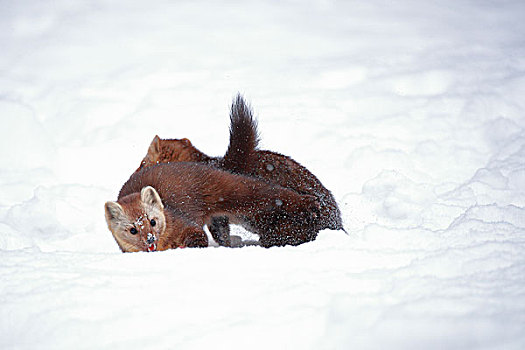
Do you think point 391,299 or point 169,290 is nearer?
point 391,299

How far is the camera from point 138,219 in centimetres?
282

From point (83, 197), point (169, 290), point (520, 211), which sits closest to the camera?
point (169, 290)

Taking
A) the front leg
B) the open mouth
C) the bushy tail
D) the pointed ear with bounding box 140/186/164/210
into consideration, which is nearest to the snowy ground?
the open mouth

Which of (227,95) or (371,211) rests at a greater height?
(227,95)

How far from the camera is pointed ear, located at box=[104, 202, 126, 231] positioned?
286cm

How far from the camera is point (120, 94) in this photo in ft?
21.7

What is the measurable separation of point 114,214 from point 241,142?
97 centimetres

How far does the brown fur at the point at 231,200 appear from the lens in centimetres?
308

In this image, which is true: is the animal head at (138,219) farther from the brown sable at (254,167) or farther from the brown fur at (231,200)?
the brown sable at (254,167)

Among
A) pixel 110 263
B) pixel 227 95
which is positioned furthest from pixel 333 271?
pixel 227 95

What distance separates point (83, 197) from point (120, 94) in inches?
99.0

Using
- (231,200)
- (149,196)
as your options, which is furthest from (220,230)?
(149,196)

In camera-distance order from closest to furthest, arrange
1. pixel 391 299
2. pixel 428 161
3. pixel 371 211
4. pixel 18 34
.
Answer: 1. pixel 391 299
2. pixel 371 211
3. pixel 428 161
4. pixel 18 34

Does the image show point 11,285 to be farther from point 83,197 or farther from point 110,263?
point 83,197
